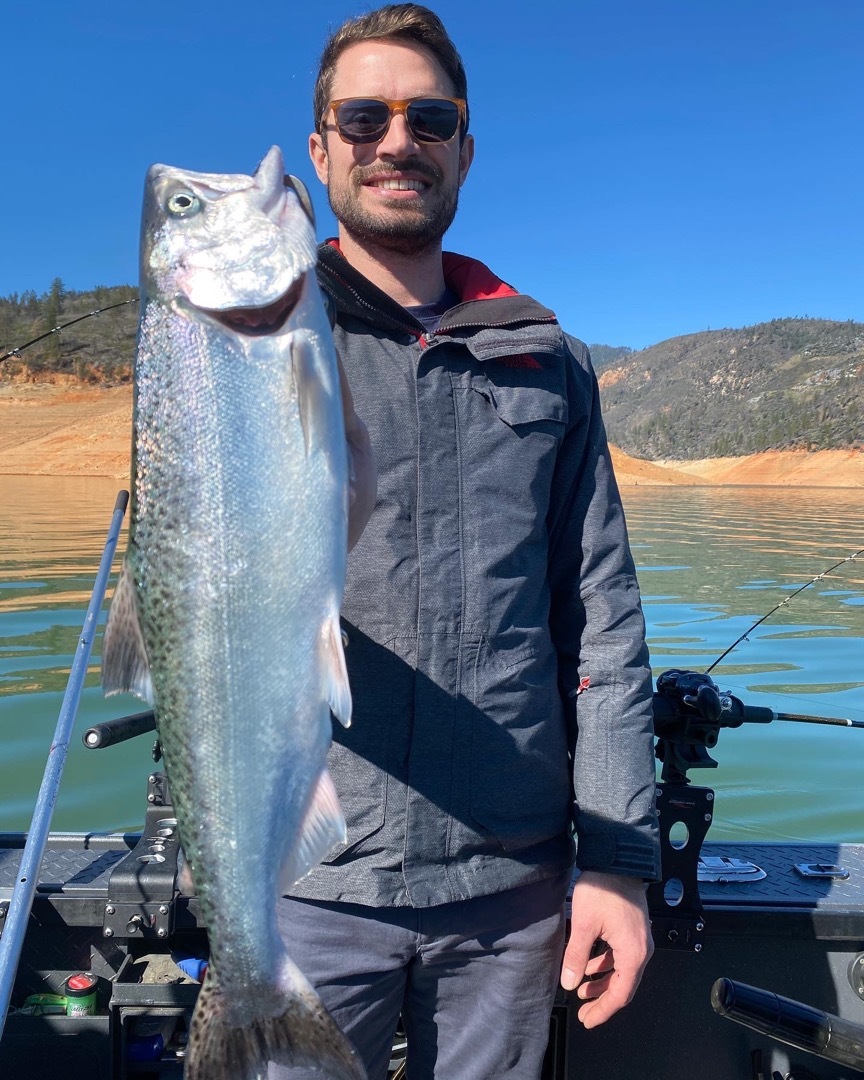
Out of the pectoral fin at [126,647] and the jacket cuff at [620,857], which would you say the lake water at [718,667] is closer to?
the jacket cuff at [620,857]

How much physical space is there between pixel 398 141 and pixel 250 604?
4.23ft

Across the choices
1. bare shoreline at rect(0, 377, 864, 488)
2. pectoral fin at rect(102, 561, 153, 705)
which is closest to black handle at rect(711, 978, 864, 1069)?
pectoral fin at rect(102, 561, 153, 705)

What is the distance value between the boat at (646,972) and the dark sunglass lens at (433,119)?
61.0 inches

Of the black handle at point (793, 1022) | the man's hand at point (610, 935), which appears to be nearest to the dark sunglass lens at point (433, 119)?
the man's hand at point (610, 935)

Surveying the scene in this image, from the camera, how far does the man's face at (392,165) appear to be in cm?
231

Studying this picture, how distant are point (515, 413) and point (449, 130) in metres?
0.75

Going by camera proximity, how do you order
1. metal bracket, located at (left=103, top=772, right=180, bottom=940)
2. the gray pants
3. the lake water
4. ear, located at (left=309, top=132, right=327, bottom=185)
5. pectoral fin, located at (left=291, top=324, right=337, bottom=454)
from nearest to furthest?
pectoral fin, located at (left=291, top=324, right=337, bottom=454) < the gray pants < ear, located at (left=309, top=132, right=327, bottom=185) < metal bracket, located at (left=103, top=772, right=180, bottom=940) < the lake water

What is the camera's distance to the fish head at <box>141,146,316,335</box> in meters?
1.64

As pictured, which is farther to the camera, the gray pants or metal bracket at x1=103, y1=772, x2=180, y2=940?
metal bracket at x1=103, y1=772, x2=180, y2=940

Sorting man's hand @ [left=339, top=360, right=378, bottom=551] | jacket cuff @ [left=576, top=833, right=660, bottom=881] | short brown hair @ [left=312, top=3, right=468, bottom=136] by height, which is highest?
short brown hair @ [left=312, top=3, right=468, bottom=136]

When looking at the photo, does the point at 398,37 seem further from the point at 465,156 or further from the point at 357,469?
the point at 357,469

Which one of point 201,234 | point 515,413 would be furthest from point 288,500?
point 515,413

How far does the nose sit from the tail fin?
1.83 meters

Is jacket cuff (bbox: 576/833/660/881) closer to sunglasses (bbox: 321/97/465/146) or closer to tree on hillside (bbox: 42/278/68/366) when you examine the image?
sunglasses (bbox: 321/97/465/146)
